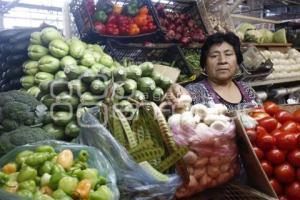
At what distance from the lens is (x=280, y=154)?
69.2 inches

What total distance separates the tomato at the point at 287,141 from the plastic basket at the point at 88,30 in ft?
5.68

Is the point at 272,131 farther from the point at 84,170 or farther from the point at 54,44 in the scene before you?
the point at 54,44

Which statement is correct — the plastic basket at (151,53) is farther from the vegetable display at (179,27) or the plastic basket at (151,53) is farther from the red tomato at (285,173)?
the red tomato at (285,173)

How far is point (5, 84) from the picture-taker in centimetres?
253

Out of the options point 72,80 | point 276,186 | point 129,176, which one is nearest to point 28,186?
point 129,176

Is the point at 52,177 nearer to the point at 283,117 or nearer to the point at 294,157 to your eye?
the point at 294,157

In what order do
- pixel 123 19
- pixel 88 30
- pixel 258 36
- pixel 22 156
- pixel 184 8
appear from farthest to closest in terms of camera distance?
pixel 258 36, pixel 184 8, pixel 123 19, pixel 88 30, pixel 22 156

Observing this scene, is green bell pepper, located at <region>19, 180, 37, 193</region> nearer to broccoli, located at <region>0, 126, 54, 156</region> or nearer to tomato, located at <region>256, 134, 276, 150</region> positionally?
broccoli, located at <region>0, 126, 54, 156</region>

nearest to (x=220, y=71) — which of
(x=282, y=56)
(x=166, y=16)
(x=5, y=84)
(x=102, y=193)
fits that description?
(x=166, y=16)

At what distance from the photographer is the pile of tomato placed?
174 cm

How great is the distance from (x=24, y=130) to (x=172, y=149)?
2.55 feet

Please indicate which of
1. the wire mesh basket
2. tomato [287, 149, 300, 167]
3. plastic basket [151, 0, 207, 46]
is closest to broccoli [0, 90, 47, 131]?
tomato [287, 149, 300, 167]

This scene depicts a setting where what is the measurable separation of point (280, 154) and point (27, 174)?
1.23 meters

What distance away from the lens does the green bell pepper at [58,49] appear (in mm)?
2283
